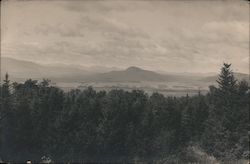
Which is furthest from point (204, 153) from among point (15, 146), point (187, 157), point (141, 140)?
point (15, 146)

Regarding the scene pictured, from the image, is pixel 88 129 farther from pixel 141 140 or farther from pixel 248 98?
pixel 248 98

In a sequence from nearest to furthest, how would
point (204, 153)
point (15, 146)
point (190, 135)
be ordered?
point (15, 146) < point (204, 153) < point (190, 135)

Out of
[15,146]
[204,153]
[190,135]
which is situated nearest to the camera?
[15,146]

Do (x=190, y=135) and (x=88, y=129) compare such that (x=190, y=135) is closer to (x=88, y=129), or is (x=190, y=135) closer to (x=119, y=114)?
(x=119, y=114)

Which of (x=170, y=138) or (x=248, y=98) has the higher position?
(x=248, y=98)

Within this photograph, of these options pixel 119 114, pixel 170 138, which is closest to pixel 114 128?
pixel 119 114

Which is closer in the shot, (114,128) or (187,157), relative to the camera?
(187,157)
